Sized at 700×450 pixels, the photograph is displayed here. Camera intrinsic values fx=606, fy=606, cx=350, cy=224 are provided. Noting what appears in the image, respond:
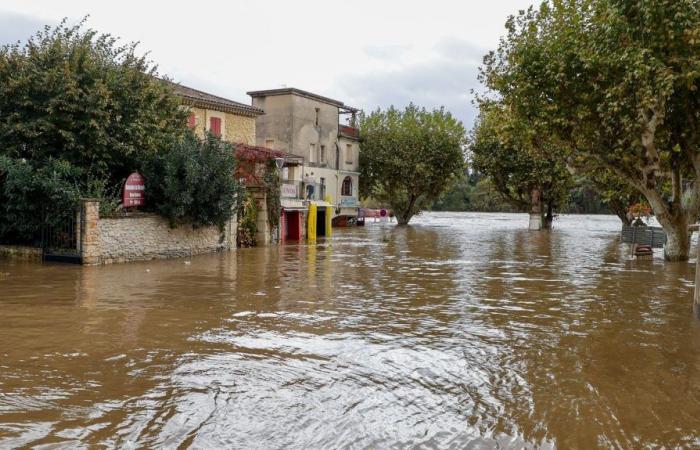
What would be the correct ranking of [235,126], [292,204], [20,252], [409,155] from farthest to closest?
[409,155] < [235,126] < [292,204] < [20,252]

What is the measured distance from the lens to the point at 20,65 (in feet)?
59.4

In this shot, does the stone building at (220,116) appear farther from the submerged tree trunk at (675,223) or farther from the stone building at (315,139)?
the submerged tree trunk at (675,223)

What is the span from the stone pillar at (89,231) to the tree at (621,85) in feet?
44.9

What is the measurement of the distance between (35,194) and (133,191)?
277 centimetres

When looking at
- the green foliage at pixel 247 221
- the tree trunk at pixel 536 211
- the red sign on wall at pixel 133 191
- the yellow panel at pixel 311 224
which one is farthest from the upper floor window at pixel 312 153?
the red sign on wall at pixel 133 191

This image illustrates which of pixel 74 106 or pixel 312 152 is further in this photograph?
pixel 312 152

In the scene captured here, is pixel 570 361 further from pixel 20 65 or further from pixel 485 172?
pixel 485 172

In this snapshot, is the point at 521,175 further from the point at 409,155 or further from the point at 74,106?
the point at 74,106

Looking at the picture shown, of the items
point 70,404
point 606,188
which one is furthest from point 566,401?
point 606,188

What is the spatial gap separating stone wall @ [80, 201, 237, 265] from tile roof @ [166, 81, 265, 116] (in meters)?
8.29

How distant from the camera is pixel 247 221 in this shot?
84.4ft

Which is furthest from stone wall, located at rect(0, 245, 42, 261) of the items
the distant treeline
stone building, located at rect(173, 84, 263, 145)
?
the distant treeline

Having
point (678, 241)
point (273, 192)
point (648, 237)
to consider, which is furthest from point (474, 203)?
point (678, 241)

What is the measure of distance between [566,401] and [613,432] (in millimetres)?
761
